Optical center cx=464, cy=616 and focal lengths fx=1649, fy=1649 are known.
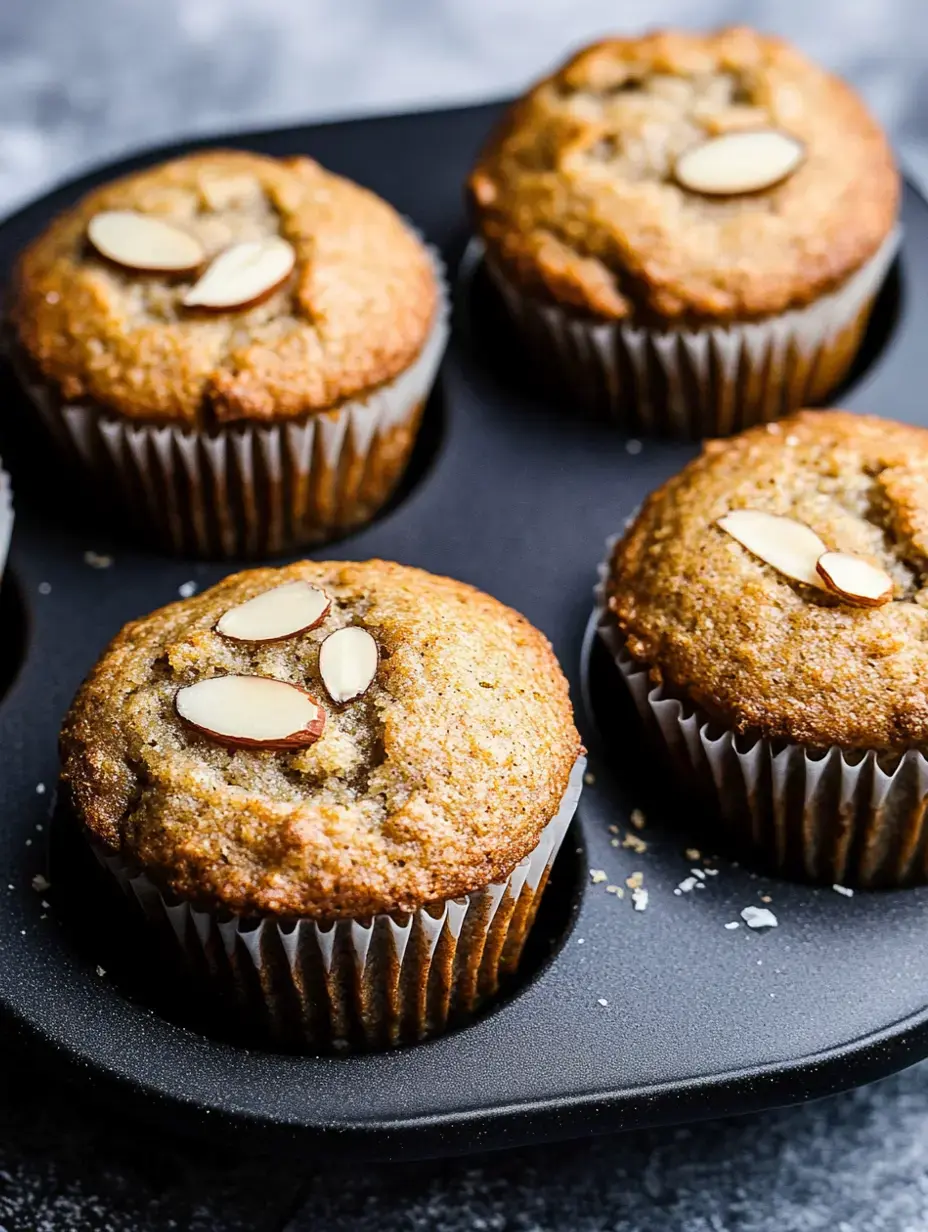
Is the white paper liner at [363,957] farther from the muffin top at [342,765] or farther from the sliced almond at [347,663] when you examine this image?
the sliced almond at [347,663]

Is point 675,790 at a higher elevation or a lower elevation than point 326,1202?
higher

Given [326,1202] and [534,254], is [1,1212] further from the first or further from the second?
[534,254]

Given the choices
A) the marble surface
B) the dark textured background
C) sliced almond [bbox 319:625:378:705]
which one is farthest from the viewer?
the marble surface

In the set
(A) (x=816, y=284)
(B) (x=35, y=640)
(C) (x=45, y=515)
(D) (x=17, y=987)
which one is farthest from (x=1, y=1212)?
(A) (x=816, y=284)

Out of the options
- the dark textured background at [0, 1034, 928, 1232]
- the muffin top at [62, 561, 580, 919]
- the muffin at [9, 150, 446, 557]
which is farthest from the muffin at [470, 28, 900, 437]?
the dark textured background at [0, 1034, 928, 1232]

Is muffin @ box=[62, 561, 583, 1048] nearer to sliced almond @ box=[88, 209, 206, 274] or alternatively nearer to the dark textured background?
the dark textured background

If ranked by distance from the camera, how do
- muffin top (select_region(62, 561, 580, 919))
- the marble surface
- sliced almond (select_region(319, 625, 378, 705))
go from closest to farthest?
muffin top (select_region(62, 561, 580, 919))
sliced almond (select_region(319, 625, 378, 705))
the marble surface

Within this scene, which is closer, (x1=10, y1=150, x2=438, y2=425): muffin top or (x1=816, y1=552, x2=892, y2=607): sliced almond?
(x1=816, y1=552, x2=892, y2=607): sliced almond

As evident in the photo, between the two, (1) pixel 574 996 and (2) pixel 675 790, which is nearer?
(1) pixel 574 996
